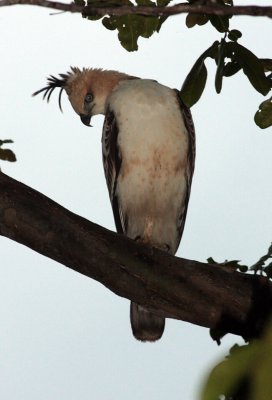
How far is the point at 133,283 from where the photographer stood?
3.80m

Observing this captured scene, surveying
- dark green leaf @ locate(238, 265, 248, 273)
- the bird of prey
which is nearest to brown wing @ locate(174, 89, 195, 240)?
the bird of prey

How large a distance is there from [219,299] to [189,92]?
1.20 m

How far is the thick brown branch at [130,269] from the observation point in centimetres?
372

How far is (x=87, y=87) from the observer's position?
25.7ft

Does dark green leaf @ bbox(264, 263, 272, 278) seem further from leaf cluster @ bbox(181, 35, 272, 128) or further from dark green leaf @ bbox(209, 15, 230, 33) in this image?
dark green leaf @ bbox(209, 15, 230, 33)

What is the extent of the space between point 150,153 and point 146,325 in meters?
1.55

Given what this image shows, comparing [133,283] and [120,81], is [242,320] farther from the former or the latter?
[120,81]

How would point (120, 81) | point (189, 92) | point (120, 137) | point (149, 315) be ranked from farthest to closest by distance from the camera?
point (120, 81)
point (120, 137)
point (149, 315)
point (189, 92)

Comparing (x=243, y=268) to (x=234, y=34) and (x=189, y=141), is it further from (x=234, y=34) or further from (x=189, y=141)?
(x=189, y=141)

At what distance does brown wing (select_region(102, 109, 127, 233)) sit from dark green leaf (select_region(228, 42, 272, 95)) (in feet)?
9.17

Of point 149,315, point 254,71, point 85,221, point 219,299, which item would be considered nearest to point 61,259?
point 85,221

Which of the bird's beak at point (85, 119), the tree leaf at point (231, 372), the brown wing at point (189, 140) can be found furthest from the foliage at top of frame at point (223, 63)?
the bird's beak at point (85, 119)

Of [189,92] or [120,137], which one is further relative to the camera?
[120,137]

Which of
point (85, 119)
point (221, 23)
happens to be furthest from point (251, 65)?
point (85, 119)
